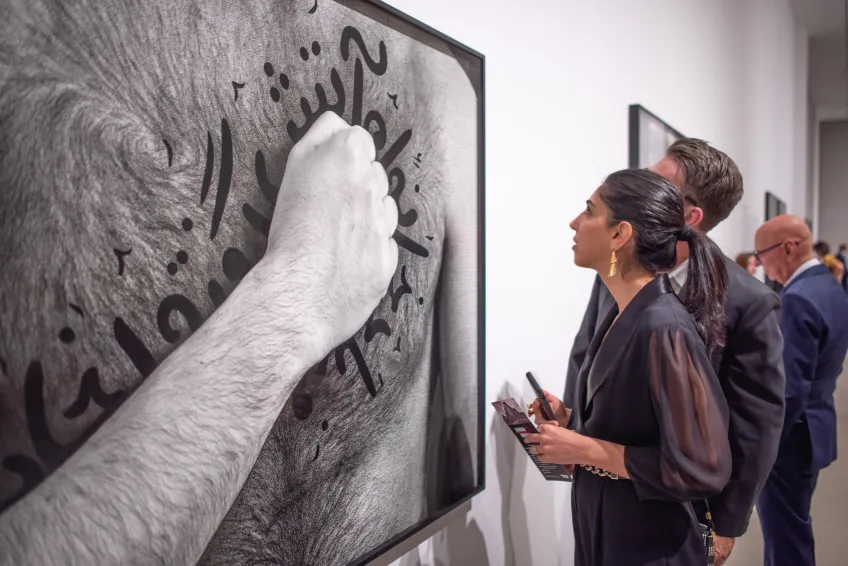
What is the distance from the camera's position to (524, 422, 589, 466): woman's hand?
1190 millimetres

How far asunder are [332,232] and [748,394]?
1.05 meters

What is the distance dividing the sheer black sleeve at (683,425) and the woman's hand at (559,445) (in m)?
0.10

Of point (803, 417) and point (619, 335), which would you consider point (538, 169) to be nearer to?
point (619, 335)

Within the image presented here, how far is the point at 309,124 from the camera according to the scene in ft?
3.25

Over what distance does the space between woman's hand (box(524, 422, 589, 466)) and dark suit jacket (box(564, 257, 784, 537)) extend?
50 centimetres

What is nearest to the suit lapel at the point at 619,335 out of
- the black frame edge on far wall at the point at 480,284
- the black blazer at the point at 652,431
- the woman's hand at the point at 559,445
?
the black blazer at the point at 652,431

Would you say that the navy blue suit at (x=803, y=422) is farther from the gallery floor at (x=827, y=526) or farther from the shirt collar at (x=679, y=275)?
the shirt collar at (x=679, y=275)

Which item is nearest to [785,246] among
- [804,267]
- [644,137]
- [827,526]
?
[804,267]

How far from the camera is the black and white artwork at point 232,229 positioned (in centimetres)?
64

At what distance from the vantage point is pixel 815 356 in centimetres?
248

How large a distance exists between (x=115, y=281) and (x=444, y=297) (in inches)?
29.0

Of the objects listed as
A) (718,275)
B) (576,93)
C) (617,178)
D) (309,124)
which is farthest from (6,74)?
(576,93)

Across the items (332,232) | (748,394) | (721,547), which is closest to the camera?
(332,232)

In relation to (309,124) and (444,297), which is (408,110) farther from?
(444,297)
